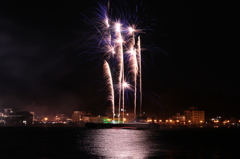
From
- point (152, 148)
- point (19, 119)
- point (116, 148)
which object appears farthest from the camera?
point (19, 119)

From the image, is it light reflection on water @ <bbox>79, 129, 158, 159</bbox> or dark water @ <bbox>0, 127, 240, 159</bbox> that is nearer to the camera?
dark water @ <bbox>0, 127, 240, 159</bbox>

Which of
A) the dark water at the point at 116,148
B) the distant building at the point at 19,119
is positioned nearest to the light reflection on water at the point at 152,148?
the dark water at the point at 116,148

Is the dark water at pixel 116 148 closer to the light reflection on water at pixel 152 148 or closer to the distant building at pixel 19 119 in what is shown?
the light reflection on water at pixel 152 148

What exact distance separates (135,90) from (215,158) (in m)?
44.7

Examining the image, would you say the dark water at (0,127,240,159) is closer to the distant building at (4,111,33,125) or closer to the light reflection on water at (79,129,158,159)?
the light reflection on water at (79,129,158,159)

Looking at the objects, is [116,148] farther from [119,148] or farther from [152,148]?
[152,148]

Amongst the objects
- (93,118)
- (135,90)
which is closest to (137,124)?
(135,90)

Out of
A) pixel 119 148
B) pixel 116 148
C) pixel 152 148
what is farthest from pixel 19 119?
pixel 152 148

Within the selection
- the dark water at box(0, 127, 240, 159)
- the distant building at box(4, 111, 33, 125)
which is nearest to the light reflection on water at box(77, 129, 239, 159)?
the dark water at box(0, 127, 240, 159)

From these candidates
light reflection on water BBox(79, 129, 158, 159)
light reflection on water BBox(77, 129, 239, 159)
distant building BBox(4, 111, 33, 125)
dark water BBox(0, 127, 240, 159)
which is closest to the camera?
dark water BBox(0, 127, 240, 159)

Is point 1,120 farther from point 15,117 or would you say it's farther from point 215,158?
point 215,158

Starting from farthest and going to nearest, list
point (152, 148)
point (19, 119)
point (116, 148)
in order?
point (19, 119), point (152, 148), point (116, 148)

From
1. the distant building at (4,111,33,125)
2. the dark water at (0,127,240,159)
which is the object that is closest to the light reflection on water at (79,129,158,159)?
the dark water at (0,127,240,159)

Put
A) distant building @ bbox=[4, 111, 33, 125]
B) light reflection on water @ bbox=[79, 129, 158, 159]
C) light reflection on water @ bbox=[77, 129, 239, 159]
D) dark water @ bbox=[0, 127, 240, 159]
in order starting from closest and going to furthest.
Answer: dark water @ bbox=[0, 127, 240, 159], light reflection on water @ bbox=[79, 129, 158, 159], light reflection on water @ bbox=[77, 129, 239, 159], distant building @ bbox=[4, 111, 33, 125]
